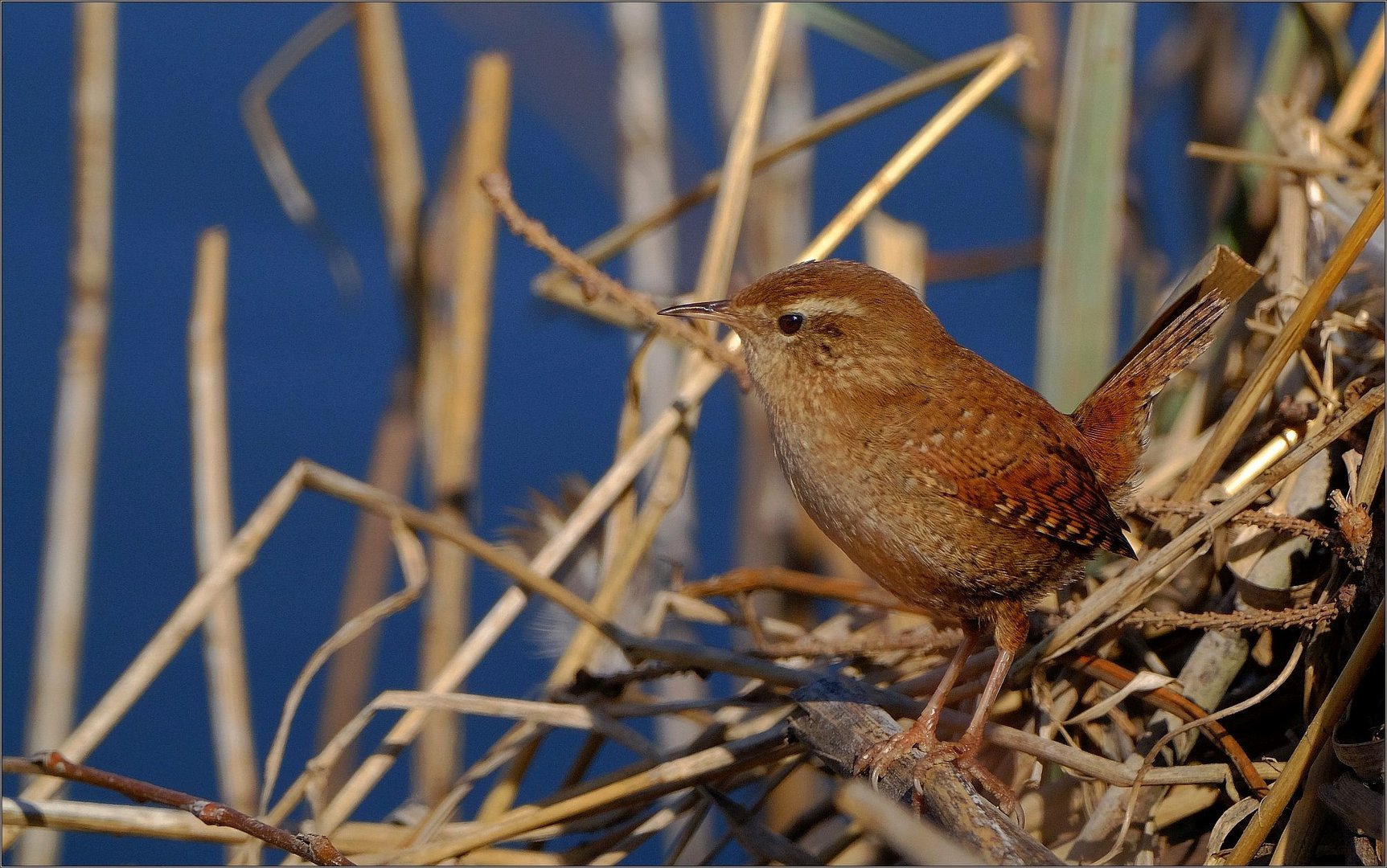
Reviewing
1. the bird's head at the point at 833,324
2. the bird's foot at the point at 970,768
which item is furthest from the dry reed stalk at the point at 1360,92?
the bird's foot at the point at 970,768

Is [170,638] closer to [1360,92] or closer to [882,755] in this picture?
[882,755]

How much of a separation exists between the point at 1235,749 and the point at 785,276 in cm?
87

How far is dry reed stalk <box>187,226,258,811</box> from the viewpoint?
2.14 m

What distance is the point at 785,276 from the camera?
1735 millimetres

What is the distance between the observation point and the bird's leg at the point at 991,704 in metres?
1.53

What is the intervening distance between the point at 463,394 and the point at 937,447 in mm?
997

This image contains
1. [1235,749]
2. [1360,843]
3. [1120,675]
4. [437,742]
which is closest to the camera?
[1360,843]

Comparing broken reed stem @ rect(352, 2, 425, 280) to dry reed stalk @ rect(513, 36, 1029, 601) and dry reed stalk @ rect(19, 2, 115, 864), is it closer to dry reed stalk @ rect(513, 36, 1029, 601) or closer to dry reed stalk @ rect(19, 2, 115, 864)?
dry reed stalk @ rect(19, 2, 115, 864)

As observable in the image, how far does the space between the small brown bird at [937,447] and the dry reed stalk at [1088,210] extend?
0.27 metres

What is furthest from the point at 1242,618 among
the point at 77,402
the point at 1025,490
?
the point at 77,402

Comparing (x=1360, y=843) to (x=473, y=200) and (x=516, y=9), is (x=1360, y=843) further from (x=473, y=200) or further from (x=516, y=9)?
(x=516, y=9)

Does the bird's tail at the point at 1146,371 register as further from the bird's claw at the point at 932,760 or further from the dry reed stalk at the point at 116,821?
the dry reed stalk at the point at 116,821

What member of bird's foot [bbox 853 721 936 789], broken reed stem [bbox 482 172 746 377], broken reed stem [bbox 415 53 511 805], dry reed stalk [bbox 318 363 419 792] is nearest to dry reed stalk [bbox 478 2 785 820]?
broken reed stem [bbox 482 172 746 377]

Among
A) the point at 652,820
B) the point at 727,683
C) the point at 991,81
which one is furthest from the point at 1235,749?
the point at 727,683
